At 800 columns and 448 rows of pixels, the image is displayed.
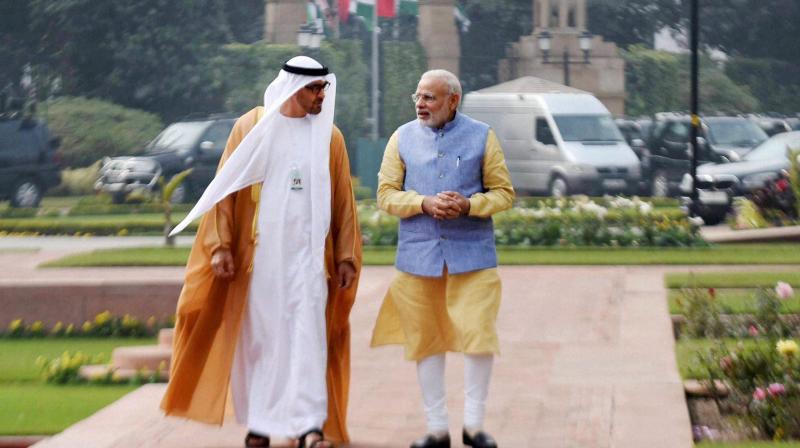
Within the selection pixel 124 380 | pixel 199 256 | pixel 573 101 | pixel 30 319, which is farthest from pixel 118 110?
pixel 199 256

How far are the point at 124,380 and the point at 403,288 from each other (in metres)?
3.25

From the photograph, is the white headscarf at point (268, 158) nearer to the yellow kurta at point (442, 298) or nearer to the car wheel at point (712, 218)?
the yellow kurta at point (442, 298)

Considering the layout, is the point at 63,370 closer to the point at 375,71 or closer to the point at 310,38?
the point at 375,71

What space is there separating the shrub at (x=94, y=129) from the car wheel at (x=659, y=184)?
1311 cm

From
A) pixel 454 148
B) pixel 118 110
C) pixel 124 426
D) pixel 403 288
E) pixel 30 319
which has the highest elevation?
pixel 454 148

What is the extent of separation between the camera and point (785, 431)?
7.68 meters

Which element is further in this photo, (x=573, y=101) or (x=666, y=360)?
(x=573, y=101)

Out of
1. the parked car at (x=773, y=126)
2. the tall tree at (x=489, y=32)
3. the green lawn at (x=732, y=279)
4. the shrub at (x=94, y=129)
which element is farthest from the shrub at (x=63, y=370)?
the tall tree at (x=489, y=32)

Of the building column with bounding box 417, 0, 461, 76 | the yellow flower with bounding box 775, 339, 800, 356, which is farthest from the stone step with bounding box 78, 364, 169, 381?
the building column with bounding box 417, 0, 461, 76

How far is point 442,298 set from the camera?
749cm

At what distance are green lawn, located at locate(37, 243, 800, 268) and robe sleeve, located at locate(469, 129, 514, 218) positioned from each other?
34.7ft

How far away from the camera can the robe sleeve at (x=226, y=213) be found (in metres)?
7.39

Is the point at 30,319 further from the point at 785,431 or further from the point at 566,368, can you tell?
the point at 785,431

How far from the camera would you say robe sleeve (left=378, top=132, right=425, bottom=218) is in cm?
730
